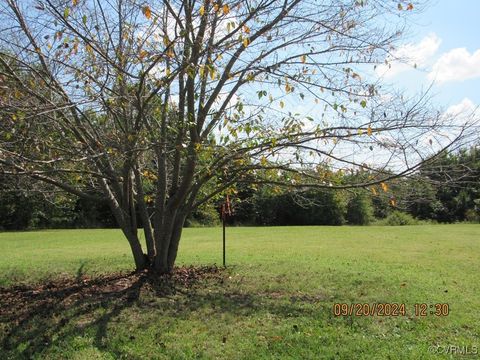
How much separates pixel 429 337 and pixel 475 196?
3247cm

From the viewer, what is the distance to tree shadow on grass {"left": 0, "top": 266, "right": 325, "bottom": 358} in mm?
5855

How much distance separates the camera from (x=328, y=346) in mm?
5539

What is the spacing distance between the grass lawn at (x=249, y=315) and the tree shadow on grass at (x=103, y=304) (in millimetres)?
16

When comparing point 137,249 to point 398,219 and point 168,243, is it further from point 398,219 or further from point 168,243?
point 398,219

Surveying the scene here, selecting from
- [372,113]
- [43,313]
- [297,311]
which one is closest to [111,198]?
[43,313]

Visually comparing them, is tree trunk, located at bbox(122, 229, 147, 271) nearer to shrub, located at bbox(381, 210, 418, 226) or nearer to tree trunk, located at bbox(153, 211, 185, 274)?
tree trunk, located at bbox(153, 211, 185, 274)

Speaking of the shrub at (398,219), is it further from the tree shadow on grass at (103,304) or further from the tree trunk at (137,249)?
the tree trunk at (137,249)
